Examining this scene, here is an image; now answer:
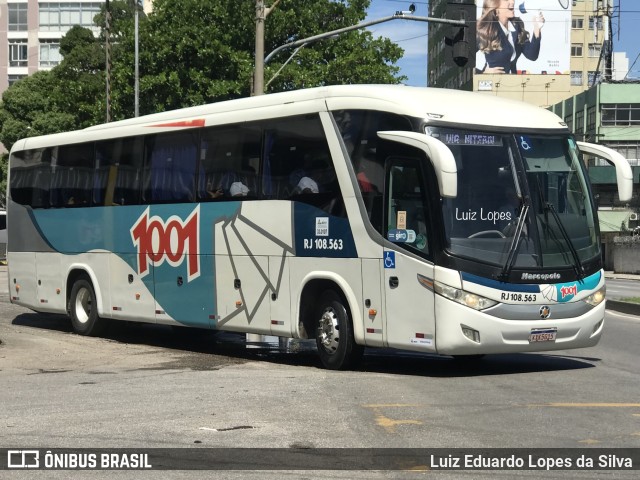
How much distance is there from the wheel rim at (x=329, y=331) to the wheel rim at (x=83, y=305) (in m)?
6.64

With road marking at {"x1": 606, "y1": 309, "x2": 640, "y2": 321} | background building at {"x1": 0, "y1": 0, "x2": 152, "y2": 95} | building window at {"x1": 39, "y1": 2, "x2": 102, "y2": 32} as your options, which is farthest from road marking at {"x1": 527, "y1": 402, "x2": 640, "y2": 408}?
background building at {"x1": 0, "y1": 0, "x2": 152, "y2": 95}

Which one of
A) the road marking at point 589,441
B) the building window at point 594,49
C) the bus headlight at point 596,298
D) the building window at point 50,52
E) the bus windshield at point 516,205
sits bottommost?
the road marking at point 589,441

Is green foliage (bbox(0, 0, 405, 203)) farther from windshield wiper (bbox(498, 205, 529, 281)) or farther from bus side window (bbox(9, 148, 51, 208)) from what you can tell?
windshield wiper (bbox(498, 205, 529, 281))

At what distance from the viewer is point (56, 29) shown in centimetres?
9300

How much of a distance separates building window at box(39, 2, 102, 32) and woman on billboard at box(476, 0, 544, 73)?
39.0m

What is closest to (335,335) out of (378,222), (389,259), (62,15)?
(389,259)

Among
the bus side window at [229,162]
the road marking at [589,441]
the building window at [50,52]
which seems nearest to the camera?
the road marking at [589,441]

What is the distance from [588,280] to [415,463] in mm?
6345

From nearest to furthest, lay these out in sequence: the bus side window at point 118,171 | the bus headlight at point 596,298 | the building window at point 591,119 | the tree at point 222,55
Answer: the bus headlight at point 596,298 < the bus side window at point 118,171 < the tree at point 222,55 < the building window at point 591,119

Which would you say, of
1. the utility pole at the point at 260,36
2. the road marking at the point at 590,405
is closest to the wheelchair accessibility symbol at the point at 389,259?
the road marking at the point at 590,405

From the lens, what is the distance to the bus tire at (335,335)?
14.1 metres

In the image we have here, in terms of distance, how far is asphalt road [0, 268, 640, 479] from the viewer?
8.86 m

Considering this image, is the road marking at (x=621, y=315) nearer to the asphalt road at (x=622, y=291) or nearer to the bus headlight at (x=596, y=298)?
the asphalt road at (x=622, y=291)

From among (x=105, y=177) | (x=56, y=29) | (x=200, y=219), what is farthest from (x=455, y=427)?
(x=56, y=29)
